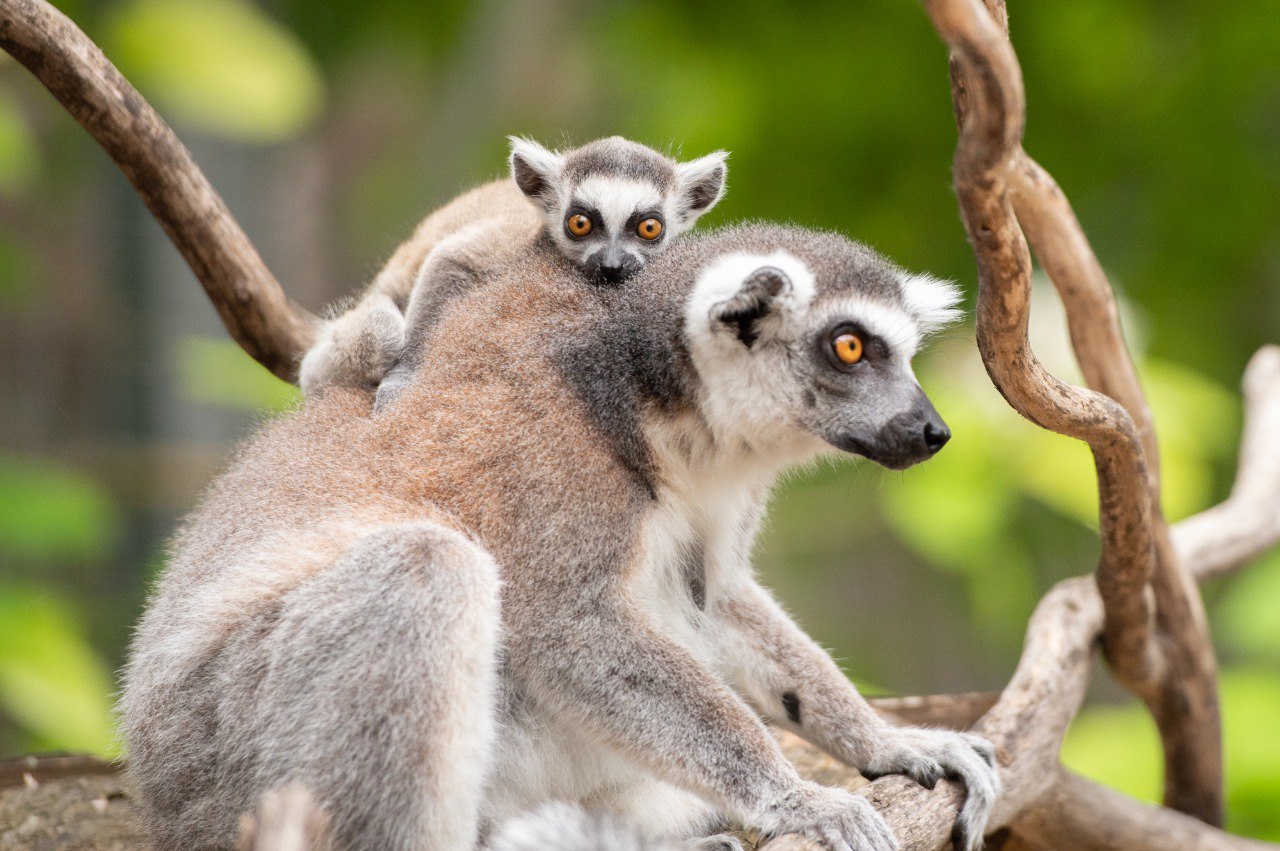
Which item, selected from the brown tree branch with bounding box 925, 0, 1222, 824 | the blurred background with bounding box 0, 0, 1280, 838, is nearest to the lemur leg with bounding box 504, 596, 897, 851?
the brown tree branch with bounding box 925, 0, 1222, 824

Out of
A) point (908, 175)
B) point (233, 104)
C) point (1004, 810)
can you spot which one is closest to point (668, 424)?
point (1004, 810)

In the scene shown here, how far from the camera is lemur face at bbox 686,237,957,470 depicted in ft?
10.8

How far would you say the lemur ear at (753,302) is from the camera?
3242 millimetres

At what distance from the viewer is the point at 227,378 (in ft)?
20.3

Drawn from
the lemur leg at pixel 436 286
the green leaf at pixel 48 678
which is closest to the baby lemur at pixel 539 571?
the lemur leg at pixel 436 286

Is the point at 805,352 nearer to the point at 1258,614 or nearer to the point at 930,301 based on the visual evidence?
the point at 930,301

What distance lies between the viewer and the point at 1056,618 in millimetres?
4586

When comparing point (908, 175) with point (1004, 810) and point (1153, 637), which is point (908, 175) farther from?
point (1004, 810)

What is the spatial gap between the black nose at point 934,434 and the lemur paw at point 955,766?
0.98 meters

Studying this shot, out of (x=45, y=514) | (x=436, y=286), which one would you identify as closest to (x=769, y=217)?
(x=436, y=286)

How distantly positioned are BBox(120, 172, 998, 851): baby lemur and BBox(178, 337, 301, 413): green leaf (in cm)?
252

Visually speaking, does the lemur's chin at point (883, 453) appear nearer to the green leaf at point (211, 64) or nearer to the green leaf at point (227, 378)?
the green leaf at point (227, 378)

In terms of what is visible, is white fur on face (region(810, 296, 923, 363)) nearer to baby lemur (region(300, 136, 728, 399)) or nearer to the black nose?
the black nose

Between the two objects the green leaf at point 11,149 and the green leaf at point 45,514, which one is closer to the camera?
the green leaf at point 45,514
